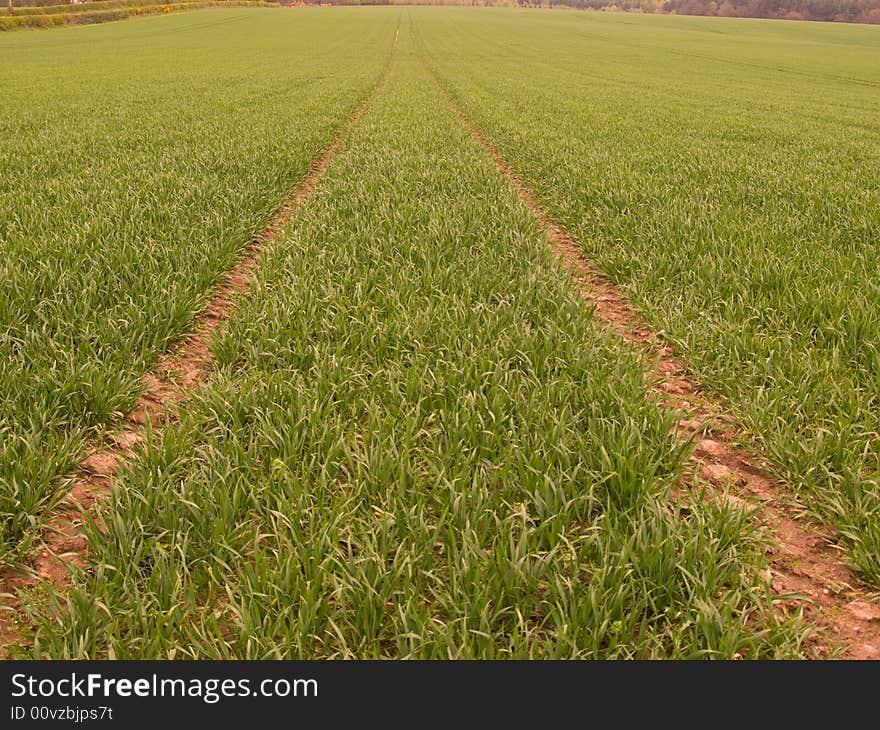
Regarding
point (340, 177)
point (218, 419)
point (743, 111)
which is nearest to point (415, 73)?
point (743, 111)

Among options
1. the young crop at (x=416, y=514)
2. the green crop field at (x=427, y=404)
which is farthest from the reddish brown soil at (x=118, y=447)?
the young crop at (x=416, y=514)

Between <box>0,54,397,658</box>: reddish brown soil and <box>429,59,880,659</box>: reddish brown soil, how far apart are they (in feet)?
10.2

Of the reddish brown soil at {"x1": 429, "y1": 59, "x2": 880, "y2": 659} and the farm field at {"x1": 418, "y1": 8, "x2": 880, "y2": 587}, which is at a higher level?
the farm field at {"x1": 418, "y1": 8, "x2": 880, "y2": 587}

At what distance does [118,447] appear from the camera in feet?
11.2

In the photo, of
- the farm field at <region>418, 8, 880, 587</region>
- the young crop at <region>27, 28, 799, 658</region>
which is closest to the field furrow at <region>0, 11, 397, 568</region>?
the young crop at <region>27, 28, 799, 658</region>

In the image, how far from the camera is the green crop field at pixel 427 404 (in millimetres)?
2230

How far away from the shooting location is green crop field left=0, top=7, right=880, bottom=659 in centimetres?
223

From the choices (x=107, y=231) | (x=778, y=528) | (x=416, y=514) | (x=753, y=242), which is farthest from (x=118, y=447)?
(x=753, y=242)

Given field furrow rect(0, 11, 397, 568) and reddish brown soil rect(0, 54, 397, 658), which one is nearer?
reddish brown soil rect(0, 54, 397, 658)

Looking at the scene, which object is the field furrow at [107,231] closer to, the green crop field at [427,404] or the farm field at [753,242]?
the green crop field at [427,404]

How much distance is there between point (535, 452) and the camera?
2.99 meters

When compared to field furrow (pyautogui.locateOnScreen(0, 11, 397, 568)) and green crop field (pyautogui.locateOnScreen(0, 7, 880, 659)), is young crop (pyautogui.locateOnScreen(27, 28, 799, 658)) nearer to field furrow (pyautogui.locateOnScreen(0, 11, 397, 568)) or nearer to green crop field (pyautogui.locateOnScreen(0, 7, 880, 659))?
green crop field (pyautogui.locateOnScreen(0, 7, 880, 659))

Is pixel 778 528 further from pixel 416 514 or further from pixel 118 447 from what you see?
pixel 118 447

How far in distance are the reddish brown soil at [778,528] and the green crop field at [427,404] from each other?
59mm
